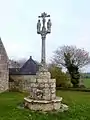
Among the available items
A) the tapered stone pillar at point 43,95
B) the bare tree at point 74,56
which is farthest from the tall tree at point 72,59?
the tapered stone pillar at point 43,95

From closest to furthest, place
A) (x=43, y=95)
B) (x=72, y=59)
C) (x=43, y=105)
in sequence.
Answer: (x=43, y=105) → (x=43, y=95) → (x=72, y=59)

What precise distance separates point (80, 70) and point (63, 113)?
98.2 ft

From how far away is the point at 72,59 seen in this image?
41.5 m

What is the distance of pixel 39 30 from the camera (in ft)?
50.4

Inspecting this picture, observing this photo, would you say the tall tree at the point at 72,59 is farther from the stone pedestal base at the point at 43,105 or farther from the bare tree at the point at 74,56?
the stone pedestal base at the point at 43,105

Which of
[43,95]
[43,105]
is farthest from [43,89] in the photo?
[43,105]

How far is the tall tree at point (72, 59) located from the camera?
40.4m

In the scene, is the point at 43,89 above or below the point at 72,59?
below

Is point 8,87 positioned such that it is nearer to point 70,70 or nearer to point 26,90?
point 26,90

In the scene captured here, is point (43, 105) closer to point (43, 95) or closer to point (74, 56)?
point (43, 95)

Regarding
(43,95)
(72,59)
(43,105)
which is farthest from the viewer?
(72,59)

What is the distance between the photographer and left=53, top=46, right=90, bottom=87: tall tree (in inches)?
1591

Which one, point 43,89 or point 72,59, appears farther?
point 72,59

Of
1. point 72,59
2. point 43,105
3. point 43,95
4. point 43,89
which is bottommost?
point 43,105
